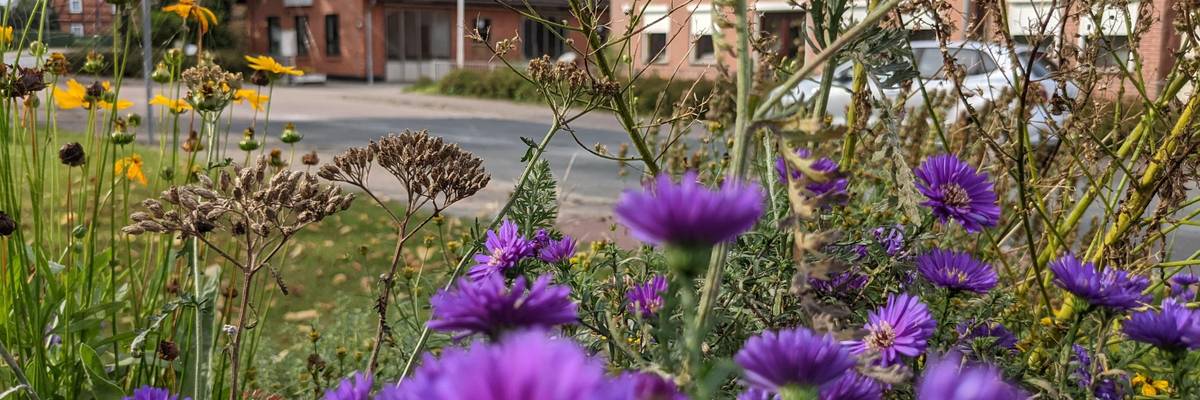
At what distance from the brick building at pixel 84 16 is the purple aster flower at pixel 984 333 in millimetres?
2337

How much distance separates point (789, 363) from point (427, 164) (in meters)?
0.83

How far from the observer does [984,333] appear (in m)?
1.41

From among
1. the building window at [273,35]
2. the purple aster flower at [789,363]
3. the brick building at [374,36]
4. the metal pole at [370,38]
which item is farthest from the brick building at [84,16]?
the building window at [273,35]

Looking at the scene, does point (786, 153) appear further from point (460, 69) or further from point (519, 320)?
point (460, 69)

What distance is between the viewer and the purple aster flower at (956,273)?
1.21 metres

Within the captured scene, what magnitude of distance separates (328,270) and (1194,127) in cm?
342

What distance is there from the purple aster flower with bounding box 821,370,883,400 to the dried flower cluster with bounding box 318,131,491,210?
740mm

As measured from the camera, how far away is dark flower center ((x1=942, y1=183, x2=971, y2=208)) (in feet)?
3.90

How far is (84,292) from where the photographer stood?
6.88 feet

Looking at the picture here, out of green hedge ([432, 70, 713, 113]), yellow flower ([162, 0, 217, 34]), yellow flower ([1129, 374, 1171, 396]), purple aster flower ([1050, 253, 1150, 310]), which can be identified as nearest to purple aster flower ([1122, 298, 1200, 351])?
purple aster flower ([1050, 253, 1150, 310])

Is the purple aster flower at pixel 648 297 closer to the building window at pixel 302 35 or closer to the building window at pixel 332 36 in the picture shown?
the building window at pixel 332 36

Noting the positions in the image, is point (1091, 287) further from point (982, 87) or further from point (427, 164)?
point (982, 87)

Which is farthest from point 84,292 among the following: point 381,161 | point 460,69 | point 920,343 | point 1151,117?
point 460,69

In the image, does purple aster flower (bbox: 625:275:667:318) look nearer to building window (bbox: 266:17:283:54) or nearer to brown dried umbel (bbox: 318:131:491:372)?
brown dried umbel (bbox: 318:131:491:372)
